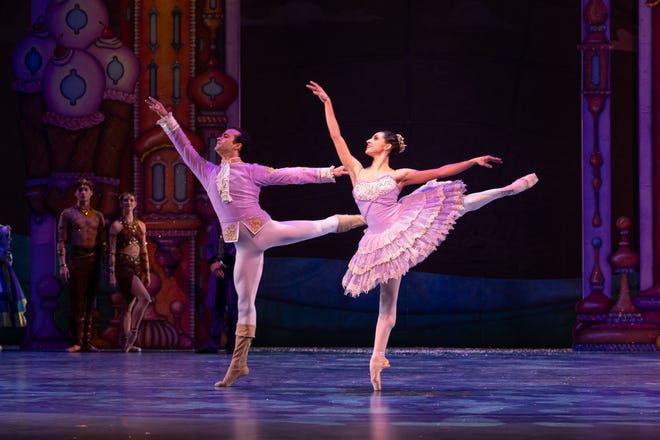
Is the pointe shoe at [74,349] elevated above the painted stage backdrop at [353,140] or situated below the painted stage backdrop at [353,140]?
below

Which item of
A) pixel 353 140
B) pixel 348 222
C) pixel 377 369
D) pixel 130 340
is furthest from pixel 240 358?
pixel 353 140

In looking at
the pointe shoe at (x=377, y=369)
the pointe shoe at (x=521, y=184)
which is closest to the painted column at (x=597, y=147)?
the pointe shoe at (x=521, y=184)

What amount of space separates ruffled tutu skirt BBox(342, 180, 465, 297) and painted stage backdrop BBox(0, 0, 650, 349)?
4991 millimetres

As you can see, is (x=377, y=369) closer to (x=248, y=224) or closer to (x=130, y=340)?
(x=248, y=224)

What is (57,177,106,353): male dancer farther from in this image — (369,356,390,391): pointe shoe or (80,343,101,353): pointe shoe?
(369,356,390,391): pointe shoe

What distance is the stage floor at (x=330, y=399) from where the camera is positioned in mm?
4379

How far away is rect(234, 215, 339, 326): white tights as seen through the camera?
21.4ft

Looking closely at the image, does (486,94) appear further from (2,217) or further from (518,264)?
(2,217)

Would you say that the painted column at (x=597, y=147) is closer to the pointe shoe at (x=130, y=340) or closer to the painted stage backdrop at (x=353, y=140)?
the painted stage backdrop at (x=353, y=140)

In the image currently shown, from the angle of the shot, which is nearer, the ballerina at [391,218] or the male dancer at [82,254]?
the ballerina at [391,218]

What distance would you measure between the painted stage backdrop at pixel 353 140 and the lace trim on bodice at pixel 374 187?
5.08 meters

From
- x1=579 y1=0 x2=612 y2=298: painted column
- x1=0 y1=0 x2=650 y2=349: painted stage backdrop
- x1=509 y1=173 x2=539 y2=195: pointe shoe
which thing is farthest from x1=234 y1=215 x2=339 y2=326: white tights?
x1=579 y1=0 x2=612 y2=298: painted column

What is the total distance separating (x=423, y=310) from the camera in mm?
11633

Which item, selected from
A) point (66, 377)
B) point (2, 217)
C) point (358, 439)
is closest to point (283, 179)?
point (66, 377)
